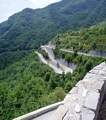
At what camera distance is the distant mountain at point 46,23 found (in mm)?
59594

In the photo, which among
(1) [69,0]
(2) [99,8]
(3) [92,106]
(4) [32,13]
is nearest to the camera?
(3) [92,106]

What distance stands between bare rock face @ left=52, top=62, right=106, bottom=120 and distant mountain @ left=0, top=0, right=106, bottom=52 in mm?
50385

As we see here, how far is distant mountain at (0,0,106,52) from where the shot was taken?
196ft

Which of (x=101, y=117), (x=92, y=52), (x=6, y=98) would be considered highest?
(x=101, y=117)

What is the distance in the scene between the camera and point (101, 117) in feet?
10.6

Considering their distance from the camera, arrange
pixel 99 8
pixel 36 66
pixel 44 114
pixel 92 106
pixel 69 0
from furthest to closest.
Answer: pixel 69 0
pixel 99 8
pixel 36 66
pixel 44 114
pixel 92 106

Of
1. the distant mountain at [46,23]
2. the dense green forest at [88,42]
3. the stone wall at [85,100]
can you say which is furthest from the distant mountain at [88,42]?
the distant mountain at [46,23]

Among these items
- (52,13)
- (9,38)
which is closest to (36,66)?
(9,38)

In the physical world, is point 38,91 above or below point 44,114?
below

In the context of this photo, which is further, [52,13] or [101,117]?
[52,13]

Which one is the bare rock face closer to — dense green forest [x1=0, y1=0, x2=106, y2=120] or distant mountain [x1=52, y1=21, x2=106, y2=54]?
dense green forest [x1=0, y1=0, x2=106, y2=120]

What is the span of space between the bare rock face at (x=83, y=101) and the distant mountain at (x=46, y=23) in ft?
165

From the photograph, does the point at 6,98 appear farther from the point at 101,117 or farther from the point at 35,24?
the point at 35,24

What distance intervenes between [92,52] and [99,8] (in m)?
49.0
